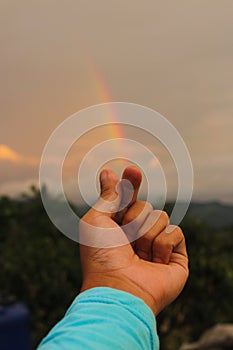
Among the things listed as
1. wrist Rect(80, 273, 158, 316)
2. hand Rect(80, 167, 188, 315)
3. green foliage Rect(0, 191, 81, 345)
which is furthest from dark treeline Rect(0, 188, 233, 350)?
wrist Rect(80, 273, 158, 316)

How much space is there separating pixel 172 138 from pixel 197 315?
499 centimetres

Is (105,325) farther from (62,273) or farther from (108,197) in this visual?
(62,273)

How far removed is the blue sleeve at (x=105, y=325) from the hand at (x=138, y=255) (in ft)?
0.28

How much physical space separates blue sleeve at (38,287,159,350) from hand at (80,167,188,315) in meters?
0.09

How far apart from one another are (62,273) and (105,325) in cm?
452

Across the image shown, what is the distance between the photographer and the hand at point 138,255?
4.74 feet

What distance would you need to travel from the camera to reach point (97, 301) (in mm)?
1305

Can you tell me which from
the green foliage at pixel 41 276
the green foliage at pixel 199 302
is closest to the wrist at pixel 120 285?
the green foliage at pixel 41 276

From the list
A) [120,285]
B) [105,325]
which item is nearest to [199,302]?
[120,285]

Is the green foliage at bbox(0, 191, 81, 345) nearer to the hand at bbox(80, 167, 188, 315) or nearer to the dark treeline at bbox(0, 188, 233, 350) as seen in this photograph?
the dark treeline at bbox(0, 188, 233, 350)

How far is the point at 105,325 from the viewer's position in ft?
4.01

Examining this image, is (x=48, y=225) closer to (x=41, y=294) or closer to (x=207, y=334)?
(x=41, y=294)

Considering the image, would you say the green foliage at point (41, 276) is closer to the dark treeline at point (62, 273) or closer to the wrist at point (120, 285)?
the dark treeline at point (62, 273)

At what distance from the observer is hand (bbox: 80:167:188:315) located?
145 centimetres
